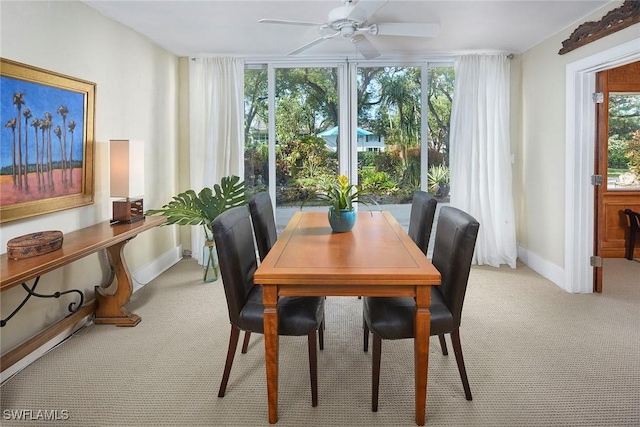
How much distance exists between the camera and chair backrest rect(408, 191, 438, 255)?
2717 millimetres

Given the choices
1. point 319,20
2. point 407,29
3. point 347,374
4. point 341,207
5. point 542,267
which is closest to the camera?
point 347,374

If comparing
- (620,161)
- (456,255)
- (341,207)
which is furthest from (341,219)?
(620,161)

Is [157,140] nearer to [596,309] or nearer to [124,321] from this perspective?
[124,321]

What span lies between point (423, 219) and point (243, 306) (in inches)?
55.5

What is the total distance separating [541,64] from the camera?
4059 mm

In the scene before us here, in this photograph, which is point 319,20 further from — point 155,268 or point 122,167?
point 155,268

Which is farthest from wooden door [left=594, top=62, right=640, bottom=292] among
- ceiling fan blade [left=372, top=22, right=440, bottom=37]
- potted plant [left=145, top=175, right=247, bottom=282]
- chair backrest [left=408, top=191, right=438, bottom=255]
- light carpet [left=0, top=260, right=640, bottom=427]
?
potted plant [left=145, top=175, right=247, bottom=282]

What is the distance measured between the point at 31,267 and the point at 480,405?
2.31 metres

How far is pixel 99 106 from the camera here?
3.15 m

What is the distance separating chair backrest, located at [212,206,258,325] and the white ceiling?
1545mm

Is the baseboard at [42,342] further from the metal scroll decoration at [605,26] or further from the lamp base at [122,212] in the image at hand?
the metal scroll decoration at [605,26]

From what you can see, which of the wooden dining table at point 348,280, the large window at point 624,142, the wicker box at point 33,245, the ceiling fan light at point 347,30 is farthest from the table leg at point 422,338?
the large window at point 624,142

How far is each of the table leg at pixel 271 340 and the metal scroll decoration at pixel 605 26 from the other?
311 cm

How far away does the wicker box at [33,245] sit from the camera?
2061 mm
